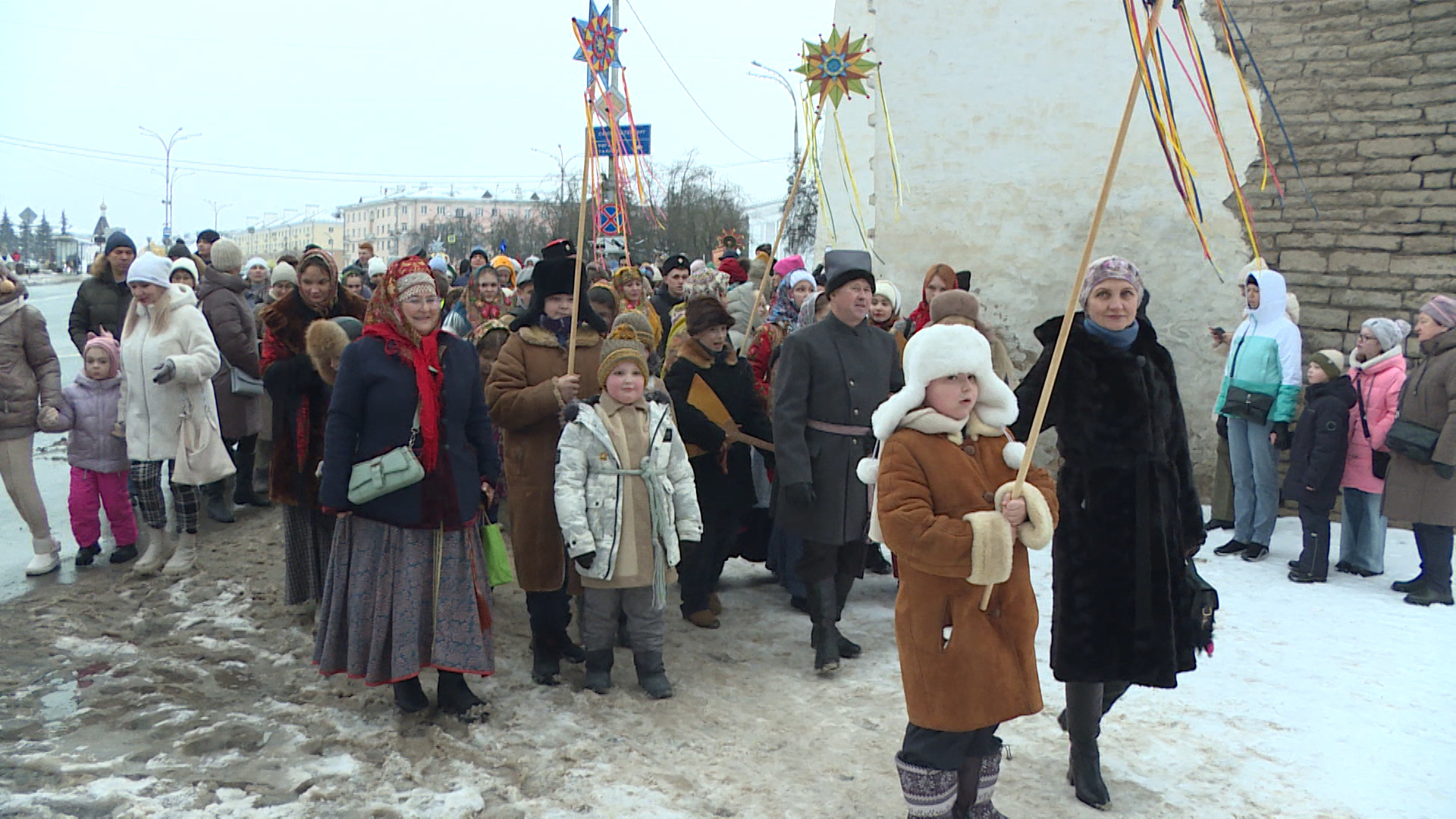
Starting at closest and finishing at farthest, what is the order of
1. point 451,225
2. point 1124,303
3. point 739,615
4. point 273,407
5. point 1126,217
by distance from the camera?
1. point 1124,303
2. point 273,407
3. point 739,615
4. point 1126,217
5. point 451,225

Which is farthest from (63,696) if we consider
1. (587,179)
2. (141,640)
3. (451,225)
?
(451,225)

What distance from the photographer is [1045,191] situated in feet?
29.5

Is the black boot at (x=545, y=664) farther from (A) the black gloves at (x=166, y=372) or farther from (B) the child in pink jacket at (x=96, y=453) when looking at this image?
(B) the child in pink jacket at (x=96, y=453)

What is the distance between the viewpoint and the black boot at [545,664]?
189 inches

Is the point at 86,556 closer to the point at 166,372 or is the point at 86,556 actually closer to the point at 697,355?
the point at 166,372

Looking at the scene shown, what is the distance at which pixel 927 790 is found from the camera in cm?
317

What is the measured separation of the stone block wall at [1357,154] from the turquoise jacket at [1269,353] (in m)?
1.12

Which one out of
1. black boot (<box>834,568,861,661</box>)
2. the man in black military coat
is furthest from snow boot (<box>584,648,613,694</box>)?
black boot (<box>834,568,861,661</box>)

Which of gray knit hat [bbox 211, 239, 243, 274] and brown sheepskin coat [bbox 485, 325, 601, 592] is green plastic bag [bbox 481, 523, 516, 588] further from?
gray knit hat [bbox 211, 239, 243, 274]

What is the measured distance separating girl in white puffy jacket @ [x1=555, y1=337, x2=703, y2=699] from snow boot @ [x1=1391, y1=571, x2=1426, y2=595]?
4.62 m

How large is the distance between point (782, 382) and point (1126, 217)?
17.2 feet

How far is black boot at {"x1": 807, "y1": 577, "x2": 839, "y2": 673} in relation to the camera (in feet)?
16.4

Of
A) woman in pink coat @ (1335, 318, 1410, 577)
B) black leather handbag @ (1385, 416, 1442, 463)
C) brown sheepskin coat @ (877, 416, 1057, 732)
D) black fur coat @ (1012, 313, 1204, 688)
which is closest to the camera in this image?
brown sheepskin coat @ (877, 416, 1057, 732)

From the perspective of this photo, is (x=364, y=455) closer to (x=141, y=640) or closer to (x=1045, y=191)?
(x=141, y=640)
